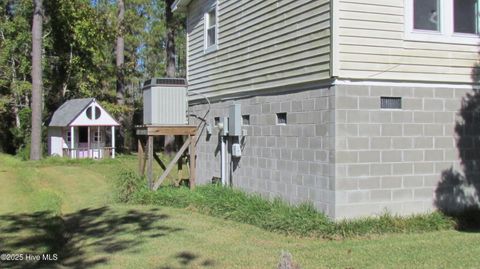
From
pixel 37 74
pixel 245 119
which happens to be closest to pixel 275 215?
pixel 245 119

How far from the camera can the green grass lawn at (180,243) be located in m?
6.75

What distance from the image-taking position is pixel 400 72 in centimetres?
885

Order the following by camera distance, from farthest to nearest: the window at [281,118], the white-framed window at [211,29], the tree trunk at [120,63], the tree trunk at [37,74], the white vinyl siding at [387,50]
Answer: the tree trunk at [120,63]
the tree trunk at [37,74]
the white-framed window at [211,29]
the window at [281,118]
the white vinyl siding at [387,50]

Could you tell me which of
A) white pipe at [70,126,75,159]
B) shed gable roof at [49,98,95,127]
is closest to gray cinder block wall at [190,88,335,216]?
shed gable roof at [49,98,95,127]

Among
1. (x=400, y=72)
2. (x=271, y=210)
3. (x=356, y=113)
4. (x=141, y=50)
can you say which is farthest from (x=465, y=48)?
(x=141, y=50)

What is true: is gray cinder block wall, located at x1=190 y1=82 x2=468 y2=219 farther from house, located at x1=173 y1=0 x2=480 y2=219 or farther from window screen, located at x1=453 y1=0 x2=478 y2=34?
window screen, located at x1=453 y1=0 x2=478 y2=34

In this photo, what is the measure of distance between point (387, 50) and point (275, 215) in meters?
3.19

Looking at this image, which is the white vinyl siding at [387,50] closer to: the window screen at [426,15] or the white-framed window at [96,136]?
the window screen at [426,15]

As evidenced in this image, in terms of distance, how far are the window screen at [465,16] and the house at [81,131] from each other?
2242cm

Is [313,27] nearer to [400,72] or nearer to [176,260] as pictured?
[400,72]

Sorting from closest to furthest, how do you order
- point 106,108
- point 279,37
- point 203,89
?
1. point 279,37
2. point 203,89
3. point 106,108

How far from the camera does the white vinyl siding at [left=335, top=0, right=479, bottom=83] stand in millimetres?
8531

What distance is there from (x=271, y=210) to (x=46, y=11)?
27.5 meters

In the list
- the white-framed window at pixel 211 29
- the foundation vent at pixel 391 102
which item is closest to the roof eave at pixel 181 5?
the white-framed window at pixel 211 29
